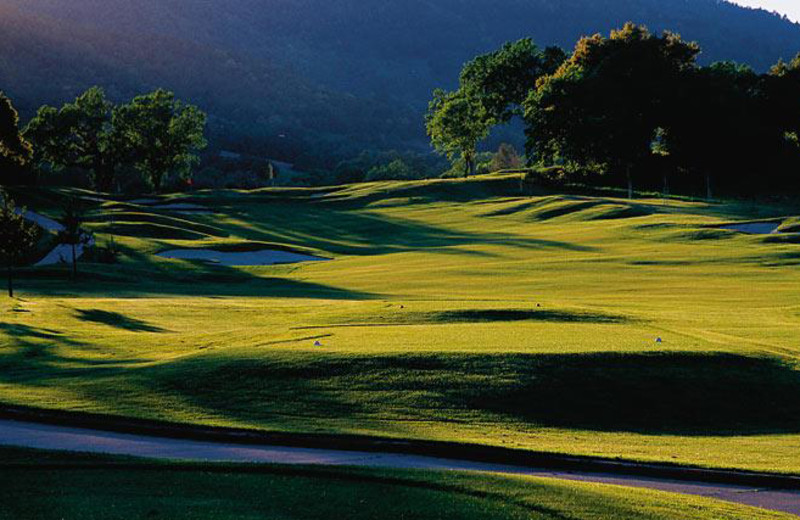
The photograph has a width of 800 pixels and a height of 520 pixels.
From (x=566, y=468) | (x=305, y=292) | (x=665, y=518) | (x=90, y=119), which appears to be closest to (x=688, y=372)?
(x=566, y=468)

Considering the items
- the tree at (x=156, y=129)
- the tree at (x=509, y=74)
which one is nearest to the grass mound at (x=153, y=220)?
the tree at (x=156, y=129)

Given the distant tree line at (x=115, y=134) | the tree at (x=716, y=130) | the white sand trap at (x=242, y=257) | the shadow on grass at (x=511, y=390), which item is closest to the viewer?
the shadow on grass at (x=511, y=390)

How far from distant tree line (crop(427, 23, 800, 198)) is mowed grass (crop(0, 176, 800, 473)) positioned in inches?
1518

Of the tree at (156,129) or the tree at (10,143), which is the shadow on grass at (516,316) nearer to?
the tree at (10,143)

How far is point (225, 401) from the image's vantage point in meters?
19.2

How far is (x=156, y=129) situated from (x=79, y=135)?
10631mm

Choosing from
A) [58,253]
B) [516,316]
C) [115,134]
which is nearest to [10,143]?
[58,253]

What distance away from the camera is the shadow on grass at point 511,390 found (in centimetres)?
1878

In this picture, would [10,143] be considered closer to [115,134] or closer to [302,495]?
[115,134]

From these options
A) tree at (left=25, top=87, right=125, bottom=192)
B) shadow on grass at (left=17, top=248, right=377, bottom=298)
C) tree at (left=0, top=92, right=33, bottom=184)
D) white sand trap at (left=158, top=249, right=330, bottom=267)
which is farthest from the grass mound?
tree at (left=25, top=87, right=125, bottom=192)

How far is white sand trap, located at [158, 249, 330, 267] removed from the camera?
60000mm

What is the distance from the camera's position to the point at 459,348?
22.8 metres

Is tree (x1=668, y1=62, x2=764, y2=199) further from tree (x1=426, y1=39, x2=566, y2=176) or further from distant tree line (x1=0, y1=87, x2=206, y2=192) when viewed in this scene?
distant tree line (x1=0, y1=87, x2=206, y2=192)

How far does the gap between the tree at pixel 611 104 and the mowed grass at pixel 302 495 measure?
81.4m
